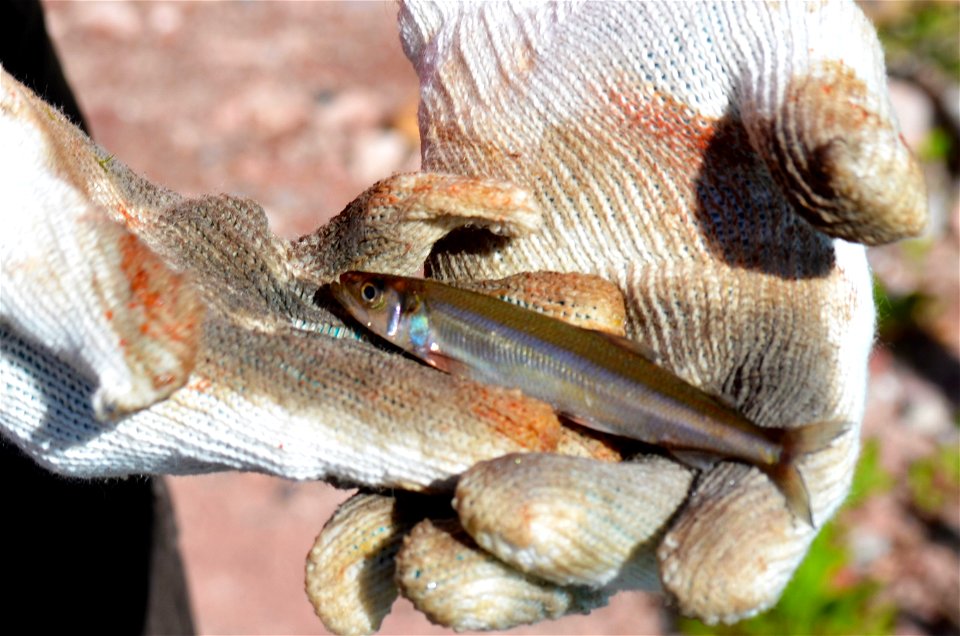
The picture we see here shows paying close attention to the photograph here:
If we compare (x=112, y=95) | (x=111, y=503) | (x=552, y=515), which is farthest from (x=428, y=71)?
(x=112, y=95)

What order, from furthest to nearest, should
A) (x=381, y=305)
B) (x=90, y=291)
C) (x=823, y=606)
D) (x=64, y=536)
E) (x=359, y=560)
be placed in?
(x=823, y=606) < (x=64, y=536) < (x=381, y=305) < (x=359, y=560) < (x=90, y=291)

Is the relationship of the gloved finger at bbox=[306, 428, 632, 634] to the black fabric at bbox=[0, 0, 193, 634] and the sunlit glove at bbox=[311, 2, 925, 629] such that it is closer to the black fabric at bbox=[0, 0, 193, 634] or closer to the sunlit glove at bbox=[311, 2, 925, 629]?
the sunlit glove at bbox=[311, 2, 925, 629]

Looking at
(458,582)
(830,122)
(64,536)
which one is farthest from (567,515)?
(64,536)

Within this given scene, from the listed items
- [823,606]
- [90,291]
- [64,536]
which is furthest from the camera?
[823,606]

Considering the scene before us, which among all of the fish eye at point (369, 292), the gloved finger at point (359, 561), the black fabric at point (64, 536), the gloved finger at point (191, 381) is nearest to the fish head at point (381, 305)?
the fish eye at point (369, 292)

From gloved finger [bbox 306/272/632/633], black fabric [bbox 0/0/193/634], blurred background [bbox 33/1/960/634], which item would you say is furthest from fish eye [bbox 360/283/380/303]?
blurred background [bbox 33/1/960/634]

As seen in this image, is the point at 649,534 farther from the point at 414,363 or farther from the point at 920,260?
the point at 920,260

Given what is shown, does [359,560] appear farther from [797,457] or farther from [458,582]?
[797,457]
